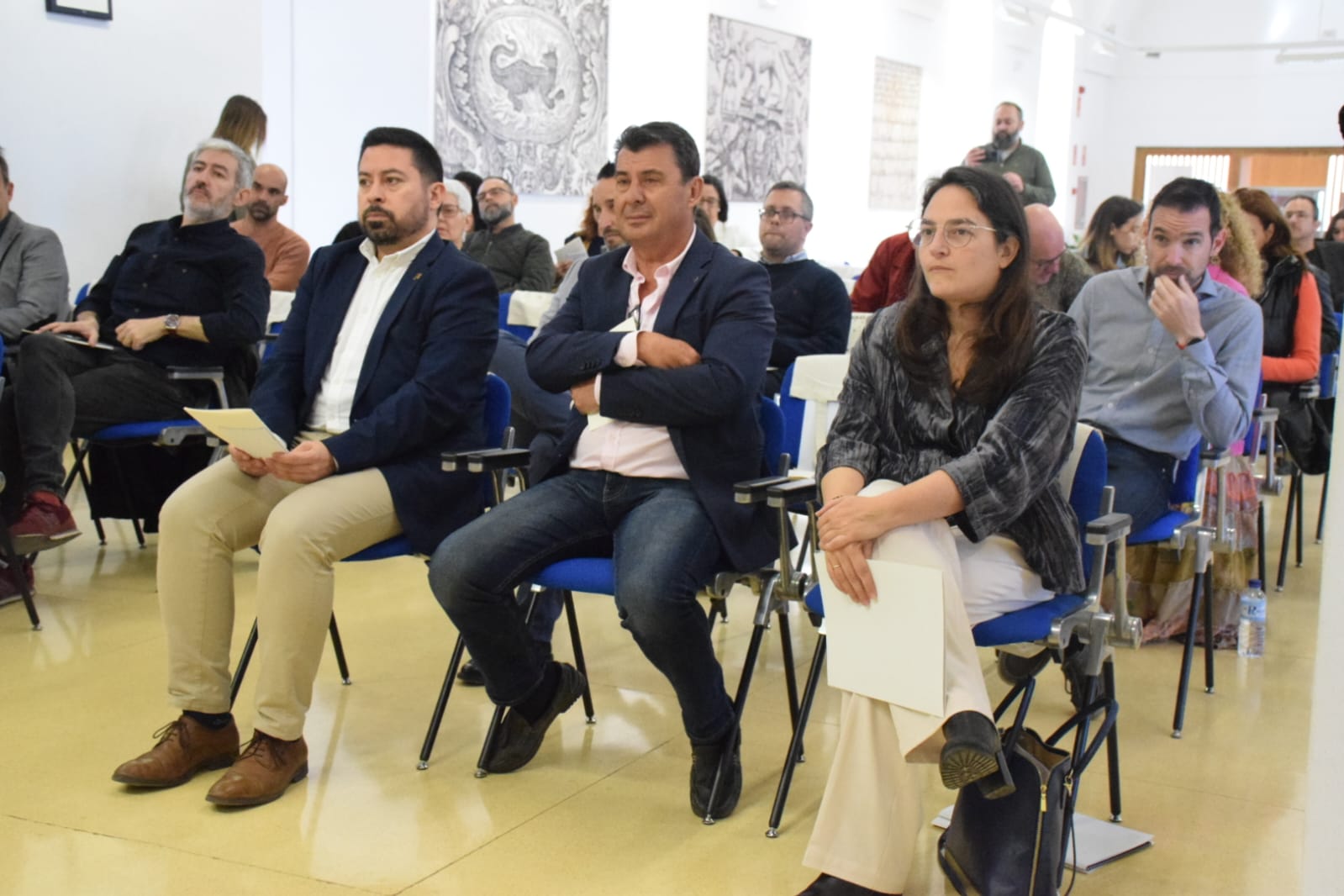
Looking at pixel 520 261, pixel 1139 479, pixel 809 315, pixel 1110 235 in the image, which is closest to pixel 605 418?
pixel 1139 479

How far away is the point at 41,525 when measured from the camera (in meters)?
4.12

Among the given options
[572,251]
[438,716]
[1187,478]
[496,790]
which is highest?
[572,251]

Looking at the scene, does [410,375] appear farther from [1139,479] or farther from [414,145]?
[1139,479]

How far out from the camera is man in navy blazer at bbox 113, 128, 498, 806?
9.25ft

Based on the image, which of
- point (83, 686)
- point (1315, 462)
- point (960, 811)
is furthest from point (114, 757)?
point (1315, 462)

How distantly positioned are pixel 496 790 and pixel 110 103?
506 centimetres

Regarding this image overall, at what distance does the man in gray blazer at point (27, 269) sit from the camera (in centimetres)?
459

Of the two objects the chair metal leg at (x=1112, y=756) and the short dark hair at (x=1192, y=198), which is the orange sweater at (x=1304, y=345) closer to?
the short dark hair at (x=1192, y=198)

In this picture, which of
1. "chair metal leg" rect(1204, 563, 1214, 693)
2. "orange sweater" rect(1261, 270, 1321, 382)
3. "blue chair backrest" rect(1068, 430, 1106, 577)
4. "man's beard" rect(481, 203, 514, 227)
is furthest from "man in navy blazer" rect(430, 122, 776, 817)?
"man's beard" rect(481, 203, 514, 227)

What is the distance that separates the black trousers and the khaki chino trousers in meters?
1.47

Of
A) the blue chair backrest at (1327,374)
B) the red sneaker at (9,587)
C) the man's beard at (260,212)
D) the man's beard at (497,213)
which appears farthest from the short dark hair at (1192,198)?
the man's beard at (497,213)

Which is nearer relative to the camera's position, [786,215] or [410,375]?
[410,375]

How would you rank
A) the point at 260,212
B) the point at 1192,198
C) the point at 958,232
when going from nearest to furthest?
the point at 958,232 → the point at 1192,198 → the point at 260,212

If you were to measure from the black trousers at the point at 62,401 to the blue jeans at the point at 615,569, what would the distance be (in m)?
1.88
